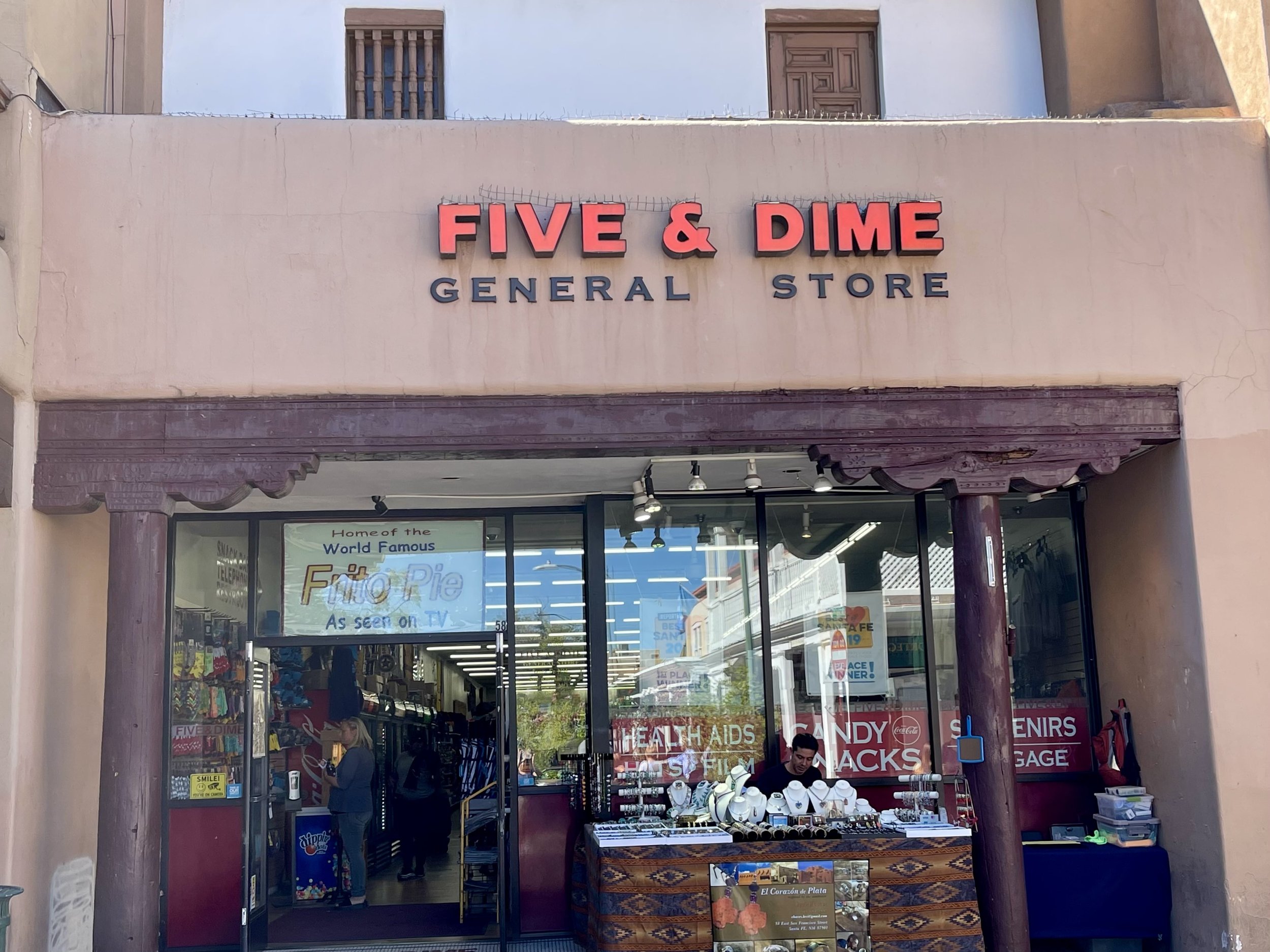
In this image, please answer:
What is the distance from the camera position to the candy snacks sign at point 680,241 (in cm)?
893

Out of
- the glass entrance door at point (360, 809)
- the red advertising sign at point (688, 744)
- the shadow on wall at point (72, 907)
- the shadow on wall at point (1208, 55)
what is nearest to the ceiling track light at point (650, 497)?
the glass entrance door at point (360, 809)

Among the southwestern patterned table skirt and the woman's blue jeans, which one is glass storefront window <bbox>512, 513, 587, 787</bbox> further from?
the woman's blue jeans

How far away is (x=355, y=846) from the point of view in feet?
40.0

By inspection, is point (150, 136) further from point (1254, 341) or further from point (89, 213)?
point (1254, 341)

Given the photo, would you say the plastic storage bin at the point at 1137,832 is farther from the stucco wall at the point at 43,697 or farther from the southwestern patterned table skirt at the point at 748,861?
the stucco wall at the point at 43,697

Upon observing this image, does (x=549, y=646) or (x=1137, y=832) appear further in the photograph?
(x=549, y=646)

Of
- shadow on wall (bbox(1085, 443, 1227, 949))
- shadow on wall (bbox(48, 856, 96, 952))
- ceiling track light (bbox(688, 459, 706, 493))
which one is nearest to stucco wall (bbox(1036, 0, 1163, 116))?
shadow on wall (bbox(1085, 443, 1227, 949))

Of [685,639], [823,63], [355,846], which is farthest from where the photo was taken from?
[355,846]

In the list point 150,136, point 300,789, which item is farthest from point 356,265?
point 300,789

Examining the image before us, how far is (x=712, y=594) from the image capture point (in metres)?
11.0

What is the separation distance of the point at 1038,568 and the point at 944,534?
860 mm

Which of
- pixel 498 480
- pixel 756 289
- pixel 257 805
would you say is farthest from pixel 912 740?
pixel 257 805

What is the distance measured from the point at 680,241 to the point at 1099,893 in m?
5.67

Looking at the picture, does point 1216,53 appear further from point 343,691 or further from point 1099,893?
point 343,691
